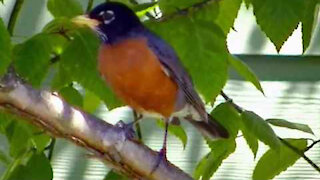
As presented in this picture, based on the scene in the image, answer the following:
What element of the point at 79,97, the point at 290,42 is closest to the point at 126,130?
the point at 79,97

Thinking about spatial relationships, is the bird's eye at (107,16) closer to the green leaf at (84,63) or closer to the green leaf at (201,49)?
the green leaf at (84,63)

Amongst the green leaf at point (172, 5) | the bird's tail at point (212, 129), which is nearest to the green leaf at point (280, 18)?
the green leaf at point (172, 5)

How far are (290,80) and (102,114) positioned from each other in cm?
59

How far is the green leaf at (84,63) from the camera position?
1.50m

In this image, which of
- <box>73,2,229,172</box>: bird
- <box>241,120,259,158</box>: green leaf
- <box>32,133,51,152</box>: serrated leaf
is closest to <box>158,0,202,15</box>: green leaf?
<box>73,2,229,172</box>: bird

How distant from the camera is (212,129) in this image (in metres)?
1.70

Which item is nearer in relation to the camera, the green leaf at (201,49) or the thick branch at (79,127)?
the thick branch at (79,127)

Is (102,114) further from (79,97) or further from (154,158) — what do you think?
(154,158)

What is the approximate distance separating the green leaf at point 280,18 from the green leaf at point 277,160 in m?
0.38

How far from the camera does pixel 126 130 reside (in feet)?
4.13

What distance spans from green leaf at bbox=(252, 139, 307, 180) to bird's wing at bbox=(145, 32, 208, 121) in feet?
0.47

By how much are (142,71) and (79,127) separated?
1.70 feet

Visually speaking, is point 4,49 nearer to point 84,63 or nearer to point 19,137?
point 84,63

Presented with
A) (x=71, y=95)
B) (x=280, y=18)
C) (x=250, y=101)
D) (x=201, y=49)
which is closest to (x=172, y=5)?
(x=201, y=49)
